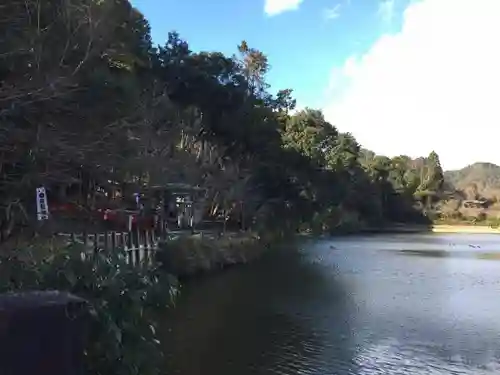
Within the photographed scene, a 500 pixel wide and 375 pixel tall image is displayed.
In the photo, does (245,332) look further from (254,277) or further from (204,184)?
(204,184)

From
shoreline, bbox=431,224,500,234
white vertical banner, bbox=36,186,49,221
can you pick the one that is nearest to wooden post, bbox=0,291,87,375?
white vertical banner, bbox=36,186,49,221

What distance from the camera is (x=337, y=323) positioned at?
13547mm

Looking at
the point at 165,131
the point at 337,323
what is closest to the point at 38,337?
the point at 337,323

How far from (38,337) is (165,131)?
20.7m

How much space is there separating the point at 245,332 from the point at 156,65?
1875 cm

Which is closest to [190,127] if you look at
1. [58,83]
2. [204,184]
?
[204,184]

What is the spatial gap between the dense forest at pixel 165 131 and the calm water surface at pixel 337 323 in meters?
3.83

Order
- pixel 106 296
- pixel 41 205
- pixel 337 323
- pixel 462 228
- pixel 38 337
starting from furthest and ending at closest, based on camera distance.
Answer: pixel 462 228, pixel 337 323, pixel 41 205, pixel 106 296, pixel 38 337

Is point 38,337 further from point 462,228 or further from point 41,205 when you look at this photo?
point 462,228

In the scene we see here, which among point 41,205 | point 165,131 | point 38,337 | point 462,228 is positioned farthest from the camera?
point 462,228

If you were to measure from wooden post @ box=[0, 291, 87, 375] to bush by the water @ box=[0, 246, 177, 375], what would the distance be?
1.52 metres

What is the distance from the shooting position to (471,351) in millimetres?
11258

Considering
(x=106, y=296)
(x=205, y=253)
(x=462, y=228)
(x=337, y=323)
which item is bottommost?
(x=337, y=323)

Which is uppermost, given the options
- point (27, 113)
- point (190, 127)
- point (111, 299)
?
point (190, 127)
